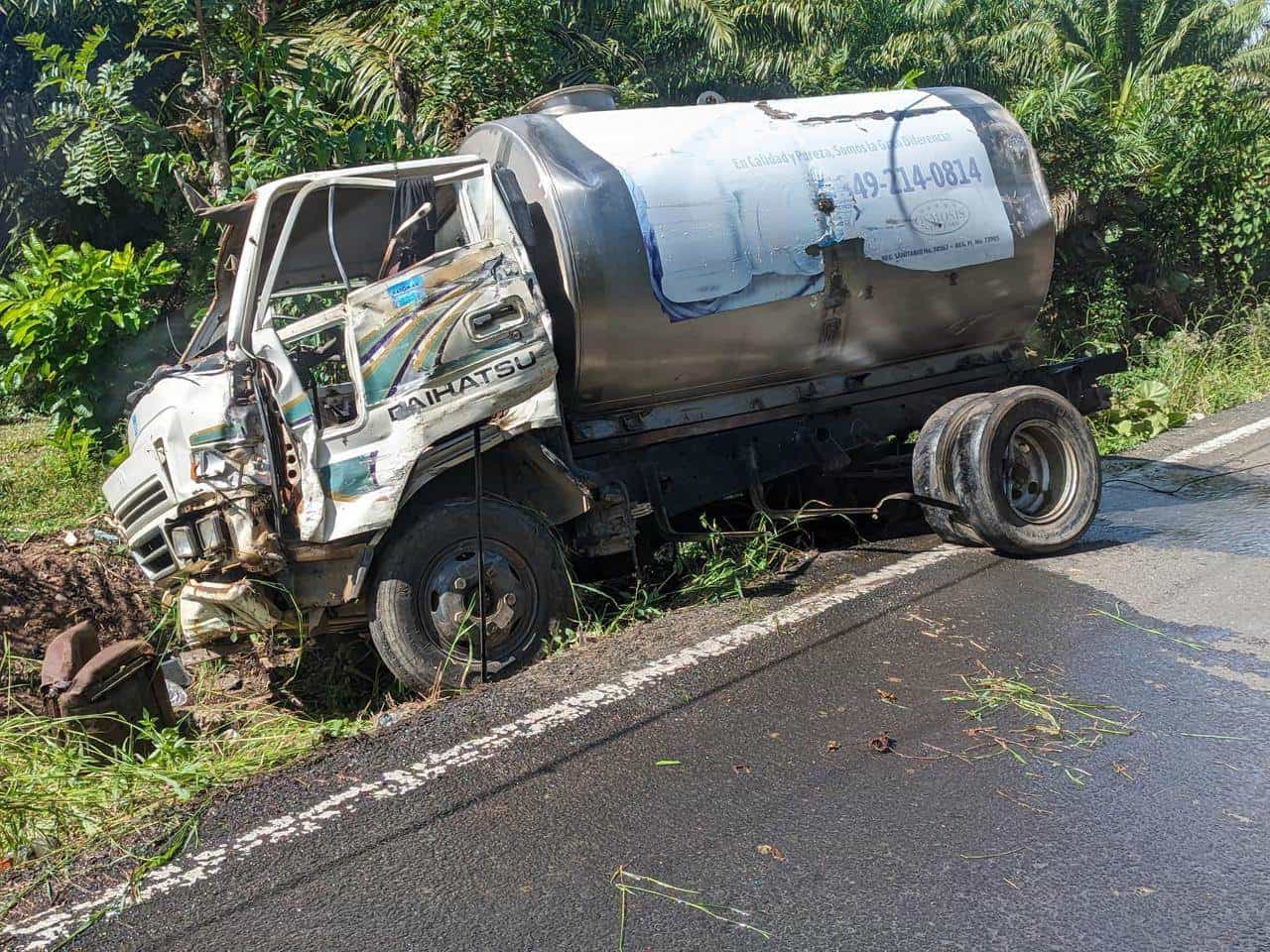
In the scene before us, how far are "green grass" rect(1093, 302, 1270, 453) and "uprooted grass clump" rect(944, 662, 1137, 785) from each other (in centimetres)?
528

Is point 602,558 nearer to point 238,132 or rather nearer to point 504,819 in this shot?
point 504,819

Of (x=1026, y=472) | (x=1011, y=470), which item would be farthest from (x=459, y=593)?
(x=1026, y=472)

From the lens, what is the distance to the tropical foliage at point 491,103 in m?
A: 8.38

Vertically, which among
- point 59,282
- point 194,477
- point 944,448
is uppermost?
point 59,282

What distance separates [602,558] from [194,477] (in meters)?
2.28

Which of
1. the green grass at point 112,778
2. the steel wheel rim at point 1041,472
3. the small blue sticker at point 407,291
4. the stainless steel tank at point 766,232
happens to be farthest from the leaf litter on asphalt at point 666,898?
the steel wheel rim at point 1041,472

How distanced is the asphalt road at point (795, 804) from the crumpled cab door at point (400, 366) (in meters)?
1.04

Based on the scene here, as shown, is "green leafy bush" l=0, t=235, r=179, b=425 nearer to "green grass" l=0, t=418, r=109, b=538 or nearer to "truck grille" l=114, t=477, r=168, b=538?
"green grass" l=0, t=418, r=109, b=538

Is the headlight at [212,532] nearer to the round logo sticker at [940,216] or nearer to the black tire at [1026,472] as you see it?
the black tire at [1026,472]

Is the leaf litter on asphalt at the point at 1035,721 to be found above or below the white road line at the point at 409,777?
below

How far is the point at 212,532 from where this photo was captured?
478 cm

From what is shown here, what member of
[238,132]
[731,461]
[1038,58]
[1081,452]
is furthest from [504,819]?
[1038,58]

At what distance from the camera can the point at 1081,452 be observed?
6570 millimetres

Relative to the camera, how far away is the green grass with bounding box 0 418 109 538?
7.49 metres
